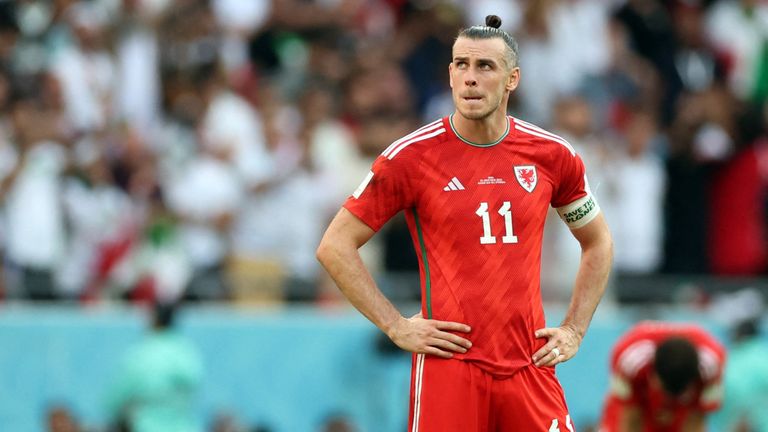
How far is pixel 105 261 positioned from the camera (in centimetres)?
1412

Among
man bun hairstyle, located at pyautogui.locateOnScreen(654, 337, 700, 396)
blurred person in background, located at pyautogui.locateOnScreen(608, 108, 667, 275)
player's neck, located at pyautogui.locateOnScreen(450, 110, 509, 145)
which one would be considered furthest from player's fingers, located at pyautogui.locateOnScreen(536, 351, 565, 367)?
blurred person in background, located at pyautogui.locateOnScreen(608, 108, 667, 275)

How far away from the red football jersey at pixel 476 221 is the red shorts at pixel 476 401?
7 centimetres

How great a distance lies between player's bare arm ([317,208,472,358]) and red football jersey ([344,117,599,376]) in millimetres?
56

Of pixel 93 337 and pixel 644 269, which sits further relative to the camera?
pixel 644 269

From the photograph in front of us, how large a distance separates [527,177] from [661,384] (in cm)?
207

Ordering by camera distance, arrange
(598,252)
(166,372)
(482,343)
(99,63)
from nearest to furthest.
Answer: (482,343) < (598,252) < (166,372) < (99,63)

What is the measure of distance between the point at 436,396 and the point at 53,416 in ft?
21.3

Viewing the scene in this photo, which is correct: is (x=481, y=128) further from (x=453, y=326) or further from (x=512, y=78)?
(x=453, y=326)

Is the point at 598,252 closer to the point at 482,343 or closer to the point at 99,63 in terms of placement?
the point at 482,343

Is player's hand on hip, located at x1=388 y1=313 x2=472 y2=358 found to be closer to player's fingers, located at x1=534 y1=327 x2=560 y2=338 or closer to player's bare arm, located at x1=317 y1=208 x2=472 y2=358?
player's bare arm, located at x1=317 y1=208 x2=472 y2=358

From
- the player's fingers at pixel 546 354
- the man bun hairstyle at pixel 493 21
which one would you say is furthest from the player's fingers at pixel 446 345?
the man bun hairstyle at pixel 493 21

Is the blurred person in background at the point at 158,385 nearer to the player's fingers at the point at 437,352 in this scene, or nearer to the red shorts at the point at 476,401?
the red shorts at the point at 476,401

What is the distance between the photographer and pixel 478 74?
7688mm

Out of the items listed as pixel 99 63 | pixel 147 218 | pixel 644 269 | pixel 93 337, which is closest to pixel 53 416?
pixel 93 337
